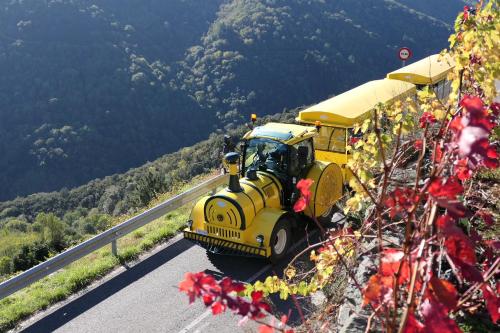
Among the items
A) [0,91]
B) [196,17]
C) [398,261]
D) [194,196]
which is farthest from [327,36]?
[398,261]

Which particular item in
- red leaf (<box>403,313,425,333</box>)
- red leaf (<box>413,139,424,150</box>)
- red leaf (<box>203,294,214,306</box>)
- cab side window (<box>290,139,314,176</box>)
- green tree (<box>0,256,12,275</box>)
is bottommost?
green tree (<box>0,256,12,275</box>)

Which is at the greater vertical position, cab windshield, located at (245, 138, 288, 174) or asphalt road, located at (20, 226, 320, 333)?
cab windshield, located at (245, 138, 288, 174)

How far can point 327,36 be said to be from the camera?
109 metres

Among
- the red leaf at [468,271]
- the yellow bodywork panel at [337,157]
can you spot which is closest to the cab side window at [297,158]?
the yellow bodywork panel at [337,157]

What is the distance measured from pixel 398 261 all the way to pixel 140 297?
6280mm

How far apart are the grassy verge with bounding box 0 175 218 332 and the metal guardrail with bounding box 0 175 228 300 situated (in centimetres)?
31

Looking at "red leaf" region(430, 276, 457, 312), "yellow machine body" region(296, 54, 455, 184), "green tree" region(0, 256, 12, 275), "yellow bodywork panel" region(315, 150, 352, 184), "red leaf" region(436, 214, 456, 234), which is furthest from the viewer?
"yellow machine body" region(296, 54, 455, 184)

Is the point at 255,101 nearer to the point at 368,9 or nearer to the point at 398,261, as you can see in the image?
the point at 368,9

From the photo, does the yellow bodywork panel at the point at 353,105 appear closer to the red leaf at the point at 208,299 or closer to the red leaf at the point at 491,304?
the red leaf at the point at 491,304

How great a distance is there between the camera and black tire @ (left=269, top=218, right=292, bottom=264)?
811cm

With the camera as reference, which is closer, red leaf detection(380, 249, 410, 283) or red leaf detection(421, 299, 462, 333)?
red leaf detection(421, 299, 462, 333)

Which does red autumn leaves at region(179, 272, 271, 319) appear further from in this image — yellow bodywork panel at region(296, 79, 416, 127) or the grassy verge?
yellow bodywork panel at region(296, 79, 416, 127)

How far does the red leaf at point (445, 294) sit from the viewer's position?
2.03 m

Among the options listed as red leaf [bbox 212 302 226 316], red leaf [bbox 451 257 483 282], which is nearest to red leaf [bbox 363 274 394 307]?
red leaf [bbox 451 257 483 282]
